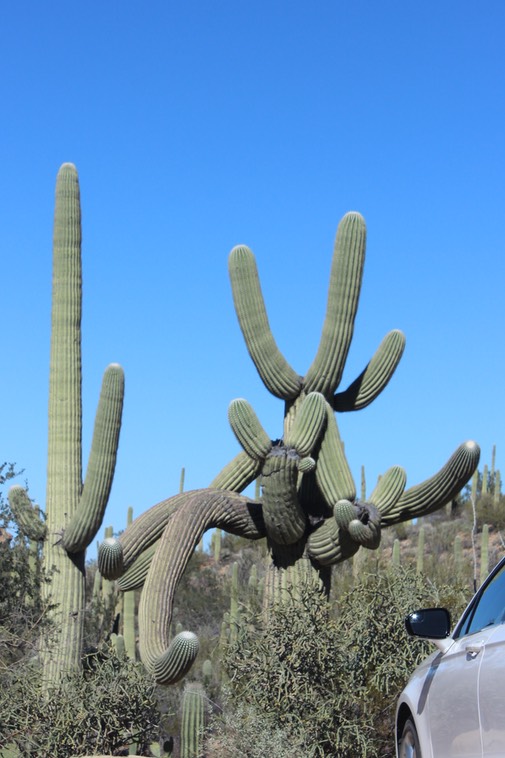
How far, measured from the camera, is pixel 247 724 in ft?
31.6

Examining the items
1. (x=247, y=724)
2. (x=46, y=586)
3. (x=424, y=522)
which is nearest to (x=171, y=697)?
(x=46, y=586)

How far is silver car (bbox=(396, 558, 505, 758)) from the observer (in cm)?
416

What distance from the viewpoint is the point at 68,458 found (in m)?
13.3

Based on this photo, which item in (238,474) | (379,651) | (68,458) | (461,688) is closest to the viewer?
(461,688)

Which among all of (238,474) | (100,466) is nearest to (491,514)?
(238,474)

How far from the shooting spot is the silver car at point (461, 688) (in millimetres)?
4160

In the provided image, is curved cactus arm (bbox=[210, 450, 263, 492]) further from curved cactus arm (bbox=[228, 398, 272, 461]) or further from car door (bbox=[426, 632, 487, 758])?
car door (bbox=[426, 632, 487, 758])

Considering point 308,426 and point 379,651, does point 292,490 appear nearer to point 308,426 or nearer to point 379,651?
point 308,426

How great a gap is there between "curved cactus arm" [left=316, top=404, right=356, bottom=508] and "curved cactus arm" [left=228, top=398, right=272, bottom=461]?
74 cm

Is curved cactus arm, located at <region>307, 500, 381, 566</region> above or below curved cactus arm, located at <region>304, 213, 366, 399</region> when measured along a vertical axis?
below

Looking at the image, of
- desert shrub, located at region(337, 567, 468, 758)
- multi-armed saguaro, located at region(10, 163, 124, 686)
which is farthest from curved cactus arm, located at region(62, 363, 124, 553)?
desert shrub, located at region(337, 567, 468, 758)

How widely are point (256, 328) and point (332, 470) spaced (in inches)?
79.1

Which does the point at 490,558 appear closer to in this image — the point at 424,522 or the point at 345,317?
the point at 424,522

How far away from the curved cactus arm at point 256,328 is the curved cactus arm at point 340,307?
294 millimetres
